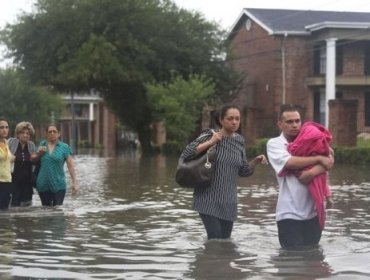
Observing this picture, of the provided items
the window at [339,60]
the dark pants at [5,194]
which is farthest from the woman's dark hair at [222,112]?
the window at [339,60]

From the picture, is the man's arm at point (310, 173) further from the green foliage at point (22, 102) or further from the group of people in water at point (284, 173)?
the green foliage at point (22, 102)

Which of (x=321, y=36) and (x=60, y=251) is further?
(x=321, y=36)

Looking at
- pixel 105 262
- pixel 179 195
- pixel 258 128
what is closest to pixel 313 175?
pixel 105 262

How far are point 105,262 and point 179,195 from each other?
887 cm

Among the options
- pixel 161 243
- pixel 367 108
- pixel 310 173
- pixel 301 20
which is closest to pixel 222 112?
pixel 310 173

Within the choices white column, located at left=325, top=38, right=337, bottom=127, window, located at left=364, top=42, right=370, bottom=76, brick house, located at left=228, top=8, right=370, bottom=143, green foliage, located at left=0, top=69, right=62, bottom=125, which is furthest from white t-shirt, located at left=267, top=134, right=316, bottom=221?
green foliage, located at left=0, top=69, right=62, bottom=125

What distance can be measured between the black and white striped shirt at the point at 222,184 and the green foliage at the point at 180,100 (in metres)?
34.2

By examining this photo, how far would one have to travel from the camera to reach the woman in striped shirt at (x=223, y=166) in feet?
27.4

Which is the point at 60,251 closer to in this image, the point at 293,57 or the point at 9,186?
the point at 9,186

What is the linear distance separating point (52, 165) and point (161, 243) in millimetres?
3496

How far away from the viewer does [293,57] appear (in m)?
48.0

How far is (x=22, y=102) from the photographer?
69688 mm

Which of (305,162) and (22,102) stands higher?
(22,102)

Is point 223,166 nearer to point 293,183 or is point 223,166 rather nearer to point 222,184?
point 222,184
